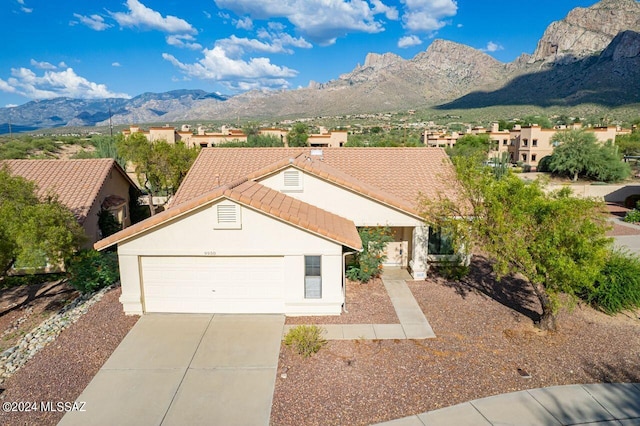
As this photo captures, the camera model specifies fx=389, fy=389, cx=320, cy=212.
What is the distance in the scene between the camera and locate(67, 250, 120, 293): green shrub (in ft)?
46.3

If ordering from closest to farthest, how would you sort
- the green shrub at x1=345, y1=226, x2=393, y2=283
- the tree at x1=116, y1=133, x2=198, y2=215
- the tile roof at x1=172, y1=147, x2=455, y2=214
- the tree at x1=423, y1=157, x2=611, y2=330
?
1. the tree at x1=423, y1=157, x2=611, y2=330
2. the green shrub at x1=345, y1=226, x2=393, y2=283
3. the tile roof at x1=172, y1=147, x2=455, y2=214
4. the tree at x1=116, y1=133, x2=198, y2=215

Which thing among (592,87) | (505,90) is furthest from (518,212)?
(505,90)

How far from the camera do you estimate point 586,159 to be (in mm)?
46906

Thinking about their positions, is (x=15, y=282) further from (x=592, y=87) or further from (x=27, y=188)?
(x=592, y=87)

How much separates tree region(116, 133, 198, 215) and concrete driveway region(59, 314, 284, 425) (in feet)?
53.1

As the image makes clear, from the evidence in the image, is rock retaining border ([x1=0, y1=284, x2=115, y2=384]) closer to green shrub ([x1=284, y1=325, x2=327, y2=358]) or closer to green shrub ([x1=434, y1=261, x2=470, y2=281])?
green shrub ([x1=284, y1=325, x2=327, y2=358])

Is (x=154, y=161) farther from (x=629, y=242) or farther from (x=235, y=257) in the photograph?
(x=629, y=242)

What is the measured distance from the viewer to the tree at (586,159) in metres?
45.6

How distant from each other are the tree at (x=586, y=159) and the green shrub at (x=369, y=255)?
144 feet

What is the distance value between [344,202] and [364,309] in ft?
14.1

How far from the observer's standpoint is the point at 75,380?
903cm

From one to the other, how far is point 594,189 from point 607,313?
28.5 m

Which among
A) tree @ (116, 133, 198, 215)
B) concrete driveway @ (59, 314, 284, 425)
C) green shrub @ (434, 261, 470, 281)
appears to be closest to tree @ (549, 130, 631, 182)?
green shrub @ (434, 261, 470, 281)

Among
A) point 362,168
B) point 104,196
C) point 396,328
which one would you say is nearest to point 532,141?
point 362,168
